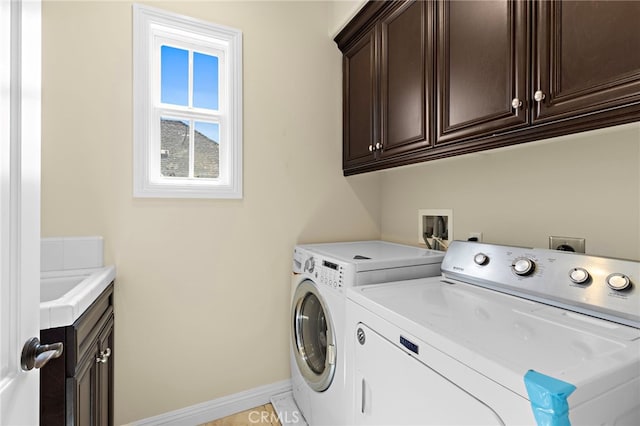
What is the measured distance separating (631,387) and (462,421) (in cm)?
36

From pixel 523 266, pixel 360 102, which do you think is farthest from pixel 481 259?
pixel 360 102

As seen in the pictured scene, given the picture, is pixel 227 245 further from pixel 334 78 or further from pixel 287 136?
pixel 334 78

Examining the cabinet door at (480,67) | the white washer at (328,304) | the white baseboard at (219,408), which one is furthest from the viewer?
the white baseboard at (219,408)

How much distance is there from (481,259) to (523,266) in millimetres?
180

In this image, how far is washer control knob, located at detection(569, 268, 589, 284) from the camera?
0.95m

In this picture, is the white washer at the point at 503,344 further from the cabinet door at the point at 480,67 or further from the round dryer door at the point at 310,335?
the cabinet door at the point at 480,67

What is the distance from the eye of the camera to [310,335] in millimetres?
1760

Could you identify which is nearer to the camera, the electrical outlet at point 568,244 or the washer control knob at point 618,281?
the washer control knob at point 618,281

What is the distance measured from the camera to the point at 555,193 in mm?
1293

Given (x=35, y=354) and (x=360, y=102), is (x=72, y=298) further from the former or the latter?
(x=360, y=102)

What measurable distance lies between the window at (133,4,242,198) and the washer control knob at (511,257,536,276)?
1474mm

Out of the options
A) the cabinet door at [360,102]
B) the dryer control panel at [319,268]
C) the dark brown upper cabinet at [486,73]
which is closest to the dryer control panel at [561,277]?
the dark brown upper cabinet at [486,73]

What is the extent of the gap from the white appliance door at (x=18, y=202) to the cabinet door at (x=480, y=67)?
1.36 meters

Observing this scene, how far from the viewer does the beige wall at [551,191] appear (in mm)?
1094
